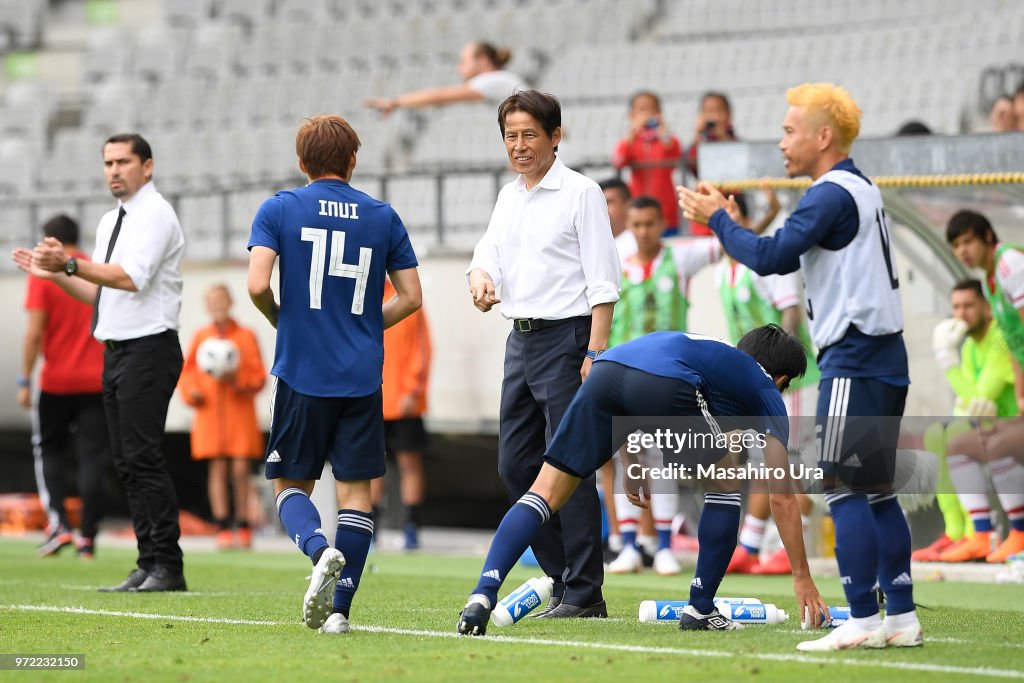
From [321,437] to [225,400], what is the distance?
7325mm

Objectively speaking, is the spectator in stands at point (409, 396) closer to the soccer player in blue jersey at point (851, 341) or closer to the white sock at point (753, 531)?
the white sock at point (753, 531)

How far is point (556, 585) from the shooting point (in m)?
6.94

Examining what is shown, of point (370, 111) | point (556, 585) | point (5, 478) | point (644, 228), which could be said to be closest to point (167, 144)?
point (370, 111)

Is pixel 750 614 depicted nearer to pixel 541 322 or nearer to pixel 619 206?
pixel 541 322

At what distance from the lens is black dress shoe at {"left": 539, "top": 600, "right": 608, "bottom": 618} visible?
22.1 feet

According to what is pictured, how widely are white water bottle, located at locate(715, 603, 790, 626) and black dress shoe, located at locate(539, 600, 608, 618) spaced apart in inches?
22.4

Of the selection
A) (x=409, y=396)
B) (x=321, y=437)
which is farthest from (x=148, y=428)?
(x=409, y=396)

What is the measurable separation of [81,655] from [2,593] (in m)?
3.02

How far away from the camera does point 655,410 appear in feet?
18.7

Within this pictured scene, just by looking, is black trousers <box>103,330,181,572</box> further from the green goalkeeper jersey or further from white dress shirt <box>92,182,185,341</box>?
the green goalkeeper jersey

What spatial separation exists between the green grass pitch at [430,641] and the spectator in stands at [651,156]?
4.24 meters

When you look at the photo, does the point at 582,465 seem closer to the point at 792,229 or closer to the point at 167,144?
Result: the point at 792,229

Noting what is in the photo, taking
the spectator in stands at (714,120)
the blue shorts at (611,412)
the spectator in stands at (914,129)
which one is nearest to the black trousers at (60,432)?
the spectator in stands at (714,120)

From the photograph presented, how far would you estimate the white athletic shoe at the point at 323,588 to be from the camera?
565cm
